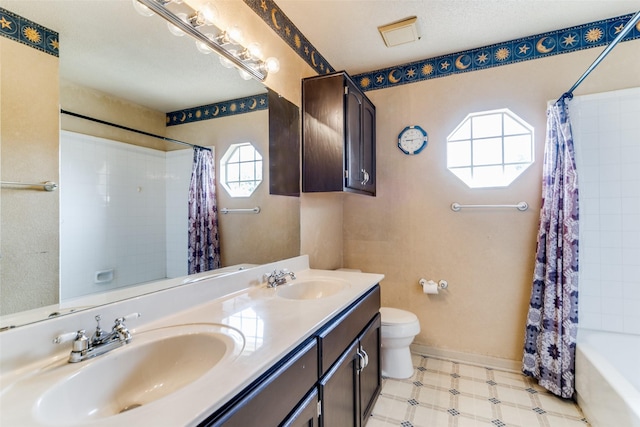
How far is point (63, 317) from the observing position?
84 cm

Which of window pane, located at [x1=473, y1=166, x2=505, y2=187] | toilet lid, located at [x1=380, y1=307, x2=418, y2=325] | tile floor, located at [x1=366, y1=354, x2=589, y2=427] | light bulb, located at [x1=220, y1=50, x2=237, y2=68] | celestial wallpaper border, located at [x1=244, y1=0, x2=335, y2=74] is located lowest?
tile floor, located at [x1=366, y1=354, x2=589, y2=427]

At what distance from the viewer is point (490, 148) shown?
7.57ft

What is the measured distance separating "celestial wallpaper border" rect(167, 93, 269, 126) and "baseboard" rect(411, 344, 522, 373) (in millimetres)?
2280

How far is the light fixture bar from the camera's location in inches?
42.6

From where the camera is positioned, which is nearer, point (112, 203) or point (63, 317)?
point (63, 317)

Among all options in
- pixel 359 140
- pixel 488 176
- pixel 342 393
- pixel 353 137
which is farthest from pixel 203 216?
pixel 488 176

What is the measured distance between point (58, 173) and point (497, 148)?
2.63m

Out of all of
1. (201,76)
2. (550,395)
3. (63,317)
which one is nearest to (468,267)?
(550,395)

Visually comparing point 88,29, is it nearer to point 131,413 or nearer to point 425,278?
point 131,413

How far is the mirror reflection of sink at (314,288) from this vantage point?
65.1 inches

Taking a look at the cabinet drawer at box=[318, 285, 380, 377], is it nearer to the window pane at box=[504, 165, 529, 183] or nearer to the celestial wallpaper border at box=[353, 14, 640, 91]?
the window pane at box=[504, 165, 529, 183]

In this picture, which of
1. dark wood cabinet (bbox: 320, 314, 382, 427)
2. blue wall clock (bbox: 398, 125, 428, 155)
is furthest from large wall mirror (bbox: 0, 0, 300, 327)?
blue wall clock (bbox: 398, 125, 428, 155)

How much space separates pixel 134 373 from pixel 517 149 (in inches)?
105

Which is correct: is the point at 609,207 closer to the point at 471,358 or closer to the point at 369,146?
the point at 471,358
